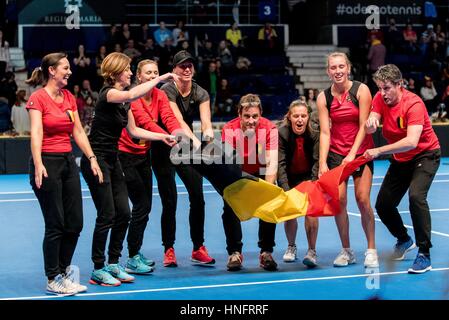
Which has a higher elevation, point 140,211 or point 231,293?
point 140,211

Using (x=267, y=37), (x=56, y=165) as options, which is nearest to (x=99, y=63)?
(x=267, y=37)

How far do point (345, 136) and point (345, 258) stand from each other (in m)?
1.13

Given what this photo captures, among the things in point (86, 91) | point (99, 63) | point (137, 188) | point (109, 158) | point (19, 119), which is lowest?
point (137, 188)

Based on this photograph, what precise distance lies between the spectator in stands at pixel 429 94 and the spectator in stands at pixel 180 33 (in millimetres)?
6010

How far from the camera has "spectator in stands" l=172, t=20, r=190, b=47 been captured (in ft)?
70.8

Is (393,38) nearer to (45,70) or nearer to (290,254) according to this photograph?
(290,254)

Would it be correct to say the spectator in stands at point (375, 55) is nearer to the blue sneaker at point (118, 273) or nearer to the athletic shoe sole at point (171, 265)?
the athletic shoe sole at point (171, 265)

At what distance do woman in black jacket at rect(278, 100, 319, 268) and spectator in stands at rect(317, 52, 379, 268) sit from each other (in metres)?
0.16

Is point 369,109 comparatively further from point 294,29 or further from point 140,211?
point 294,29

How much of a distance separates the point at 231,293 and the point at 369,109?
2.27 meters

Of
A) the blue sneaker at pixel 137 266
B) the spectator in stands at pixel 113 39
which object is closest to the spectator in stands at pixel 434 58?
the spectator in stands at pixel 113 39

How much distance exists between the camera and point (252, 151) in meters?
8.31

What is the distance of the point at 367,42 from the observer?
2328 cm

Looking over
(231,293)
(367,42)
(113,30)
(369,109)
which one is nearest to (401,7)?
(367,42)
